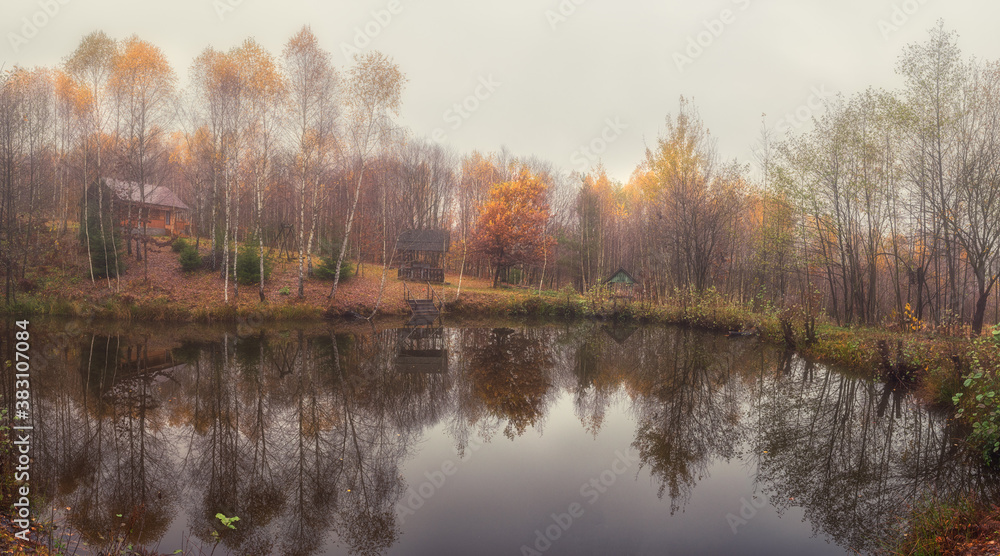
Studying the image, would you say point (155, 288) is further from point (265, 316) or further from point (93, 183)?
point (93, 183)

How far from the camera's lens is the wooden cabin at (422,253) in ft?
104

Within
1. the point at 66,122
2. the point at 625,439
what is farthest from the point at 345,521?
the point at 66,122

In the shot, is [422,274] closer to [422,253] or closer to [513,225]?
[513,225]

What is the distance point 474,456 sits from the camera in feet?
24.7

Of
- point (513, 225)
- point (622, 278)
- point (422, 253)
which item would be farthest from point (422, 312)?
point (422, 253)

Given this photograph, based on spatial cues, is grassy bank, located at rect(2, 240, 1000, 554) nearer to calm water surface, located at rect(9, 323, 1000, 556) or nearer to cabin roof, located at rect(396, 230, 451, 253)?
calm water surface, located at rect(9, 323, 1000, 556)

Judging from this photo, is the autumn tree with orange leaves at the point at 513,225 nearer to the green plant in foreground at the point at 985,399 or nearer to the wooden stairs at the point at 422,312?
the wooden stairs at the point at 422,312

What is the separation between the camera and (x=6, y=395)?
Answer: 8.95 meters

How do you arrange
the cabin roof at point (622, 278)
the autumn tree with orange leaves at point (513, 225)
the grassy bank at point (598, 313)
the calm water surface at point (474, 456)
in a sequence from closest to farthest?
the calm water surface at point (474, 456) → the grassy bank at point (598, 313) → the autumn tree with orange leaves at point (513, 225) → the cabin roof at point (622, 278)

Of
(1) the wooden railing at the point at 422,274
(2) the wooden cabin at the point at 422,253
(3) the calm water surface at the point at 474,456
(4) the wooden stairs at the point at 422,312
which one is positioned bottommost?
(3) the calm water surface at the point at 474,456

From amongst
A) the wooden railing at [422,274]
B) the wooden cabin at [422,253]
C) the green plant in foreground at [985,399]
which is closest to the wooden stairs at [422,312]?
the wooden cabin at [422,253]

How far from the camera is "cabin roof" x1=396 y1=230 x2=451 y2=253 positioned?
113 feet

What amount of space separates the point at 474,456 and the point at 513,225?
25404 millimetres

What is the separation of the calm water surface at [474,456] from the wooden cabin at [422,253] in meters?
18.3
